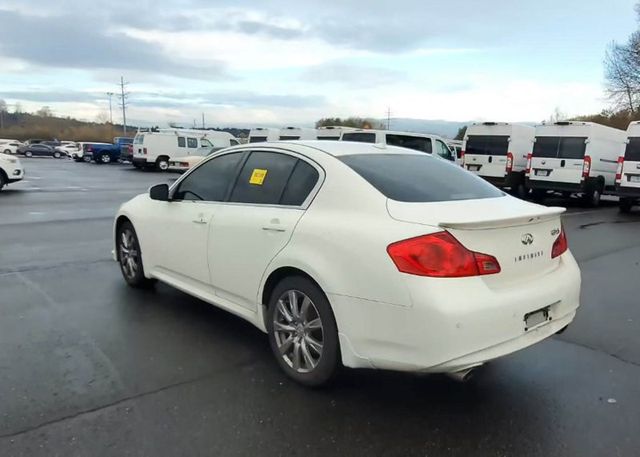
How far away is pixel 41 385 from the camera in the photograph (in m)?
3.46

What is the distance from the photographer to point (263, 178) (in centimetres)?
411

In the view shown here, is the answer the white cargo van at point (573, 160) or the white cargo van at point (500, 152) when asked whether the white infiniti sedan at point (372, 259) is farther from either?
the white cargo van at point (500, 152)

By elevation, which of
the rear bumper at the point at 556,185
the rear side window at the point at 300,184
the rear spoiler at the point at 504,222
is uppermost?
the rear side window at the point at 300,184

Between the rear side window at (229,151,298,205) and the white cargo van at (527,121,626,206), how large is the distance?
1402 cm

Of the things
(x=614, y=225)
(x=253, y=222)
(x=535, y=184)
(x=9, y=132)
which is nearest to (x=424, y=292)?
(x=253, y=222)

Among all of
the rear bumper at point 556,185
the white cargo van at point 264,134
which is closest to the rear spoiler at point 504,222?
the rear bumper at point 556,185

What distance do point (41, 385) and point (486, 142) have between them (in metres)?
16.6

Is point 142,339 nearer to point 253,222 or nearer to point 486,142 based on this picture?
point 253,222

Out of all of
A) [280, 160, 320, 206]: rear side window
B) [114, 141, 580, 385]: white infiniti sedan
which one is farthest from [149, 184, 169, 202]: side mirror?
[280, 160, 320, 206]: rear side window

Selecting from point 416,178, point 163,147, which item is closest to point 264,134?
point 163,147

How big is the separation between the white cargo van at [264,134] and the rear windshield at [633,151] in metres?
→ 14.2

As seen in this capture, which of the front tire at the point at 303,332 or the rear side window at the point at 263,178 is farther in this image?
the rear side window at the point at 263,178

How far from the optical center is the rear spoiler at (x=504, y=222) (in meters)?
3.02

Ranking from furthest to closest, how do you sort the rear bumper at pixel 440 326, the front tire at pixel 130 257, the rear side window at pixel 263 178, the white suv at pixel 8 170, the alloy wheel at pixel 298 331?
the white suv at pixel 8 170
the front tire at pixel 130 257
the rear side window at pixel 263 178
the alloy wheel at pixel 298 331
the rear bumper at pixel 440 326
